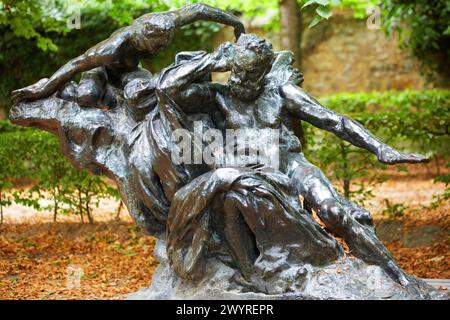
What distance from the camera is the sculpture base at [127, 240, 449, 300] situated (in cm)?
475

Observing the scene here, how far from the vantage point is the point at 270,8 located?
13.8 meters

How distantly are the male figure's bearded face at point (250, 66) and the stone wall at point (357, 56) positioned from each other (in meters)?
9.04

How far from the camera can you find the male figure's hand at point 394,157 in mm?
4918

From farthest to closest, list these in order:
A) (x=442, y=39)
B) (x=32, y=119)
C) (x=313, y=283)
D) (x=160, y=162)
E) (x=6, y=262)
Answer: (x=442, y=39) < (x=6, y=262) < (x=32, y=119) < (x=160, y=162) < (x=313, y=283)

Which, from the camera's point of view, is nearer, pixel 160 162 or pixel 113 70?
pixel 160 162

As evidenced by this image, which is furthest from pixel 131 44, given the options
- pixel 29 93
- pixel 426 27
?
pixel 426 27

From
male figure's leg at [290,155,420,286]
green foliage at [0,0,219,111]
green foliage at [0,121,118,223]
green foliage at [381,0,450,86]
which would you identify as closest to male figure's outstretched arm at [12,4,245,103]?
→ male figure's leg at [290,155,420,286]

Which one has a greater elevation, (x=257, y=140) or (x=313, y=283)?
(x=257, y=140)

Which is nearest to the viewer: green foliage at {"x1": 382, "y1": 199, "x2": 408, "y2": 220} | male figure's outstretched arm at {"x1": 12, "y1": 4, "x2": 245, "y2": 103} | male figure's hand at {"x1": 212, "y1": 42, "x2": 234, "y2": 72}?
male figure's hand at {"x1": 212, "y1": 42, "x2": 234, "y2": 72}

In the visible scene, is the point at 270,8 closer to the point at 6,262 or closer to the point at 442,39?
the point at 442,39

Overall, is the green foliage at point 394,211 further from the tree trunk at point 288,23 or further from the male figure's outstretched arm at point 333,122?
the male figure's outstretched arm at point 333,122

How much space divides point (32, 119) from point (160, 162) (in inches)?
48.5

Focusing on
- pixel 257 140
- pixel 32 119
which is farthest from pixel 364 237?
pixel 32 119

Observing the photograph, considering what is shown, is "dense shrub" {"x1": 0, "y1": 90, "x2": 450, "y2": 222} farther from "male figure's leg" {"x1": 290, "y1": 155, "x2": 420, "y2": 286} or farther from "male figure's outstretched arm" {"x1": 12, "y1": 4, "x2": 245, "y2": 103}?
"male figure's leg" {"x1": 290, "y1": 155, "x2": 420, "y2": 286}
